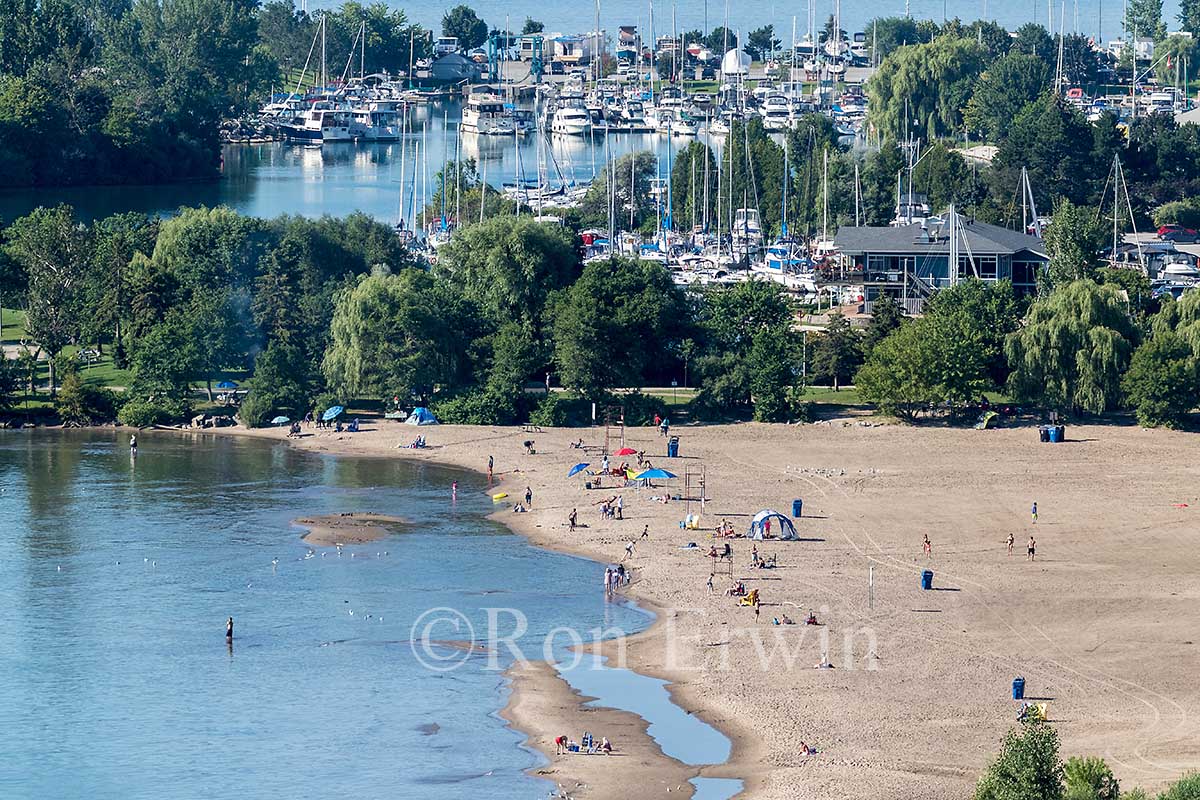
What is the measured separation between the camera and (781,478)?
84.1 meters

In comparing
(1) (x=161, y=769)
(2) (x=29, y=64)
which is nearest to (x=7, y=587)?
(1) (x=161, y=769)

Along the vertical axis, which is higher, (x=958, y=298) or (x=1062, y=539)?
(x=958, y=298)

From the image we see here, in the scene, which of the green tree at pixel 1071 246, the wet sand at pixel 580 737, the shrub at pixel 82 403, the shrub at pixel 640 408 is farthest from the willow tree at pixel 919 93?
the wet sand at pixel 580 737

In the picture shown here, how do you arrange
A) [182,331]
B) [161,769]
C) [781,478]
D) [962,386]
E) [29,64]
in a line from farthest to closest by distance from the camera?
[29,64], [182,331], [962,386], [781,478], [161,769]

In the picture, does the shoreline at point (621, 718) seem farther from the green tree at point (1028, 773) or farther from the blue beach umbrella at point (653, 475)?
the green tree at point (1028, 773)

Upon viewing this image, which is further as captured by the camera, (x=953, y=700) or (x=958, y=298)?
(x=958, y=298)

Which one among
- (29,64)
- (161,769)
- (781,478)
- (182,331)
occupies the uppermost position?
(29,64)

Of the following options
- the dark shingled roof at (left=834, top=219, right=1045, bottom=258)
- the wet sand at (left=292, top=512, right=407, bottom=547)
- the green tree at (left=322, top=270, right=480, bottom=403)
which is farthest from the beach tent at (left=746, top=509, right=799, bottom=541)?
the dark shingled roof at (left=834, top=219, right=1045, bottom=258)

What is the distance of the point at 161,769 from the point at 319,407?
42.6 meters

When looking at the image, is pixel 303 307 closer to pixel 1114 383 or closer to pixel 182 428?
pixel 182 428

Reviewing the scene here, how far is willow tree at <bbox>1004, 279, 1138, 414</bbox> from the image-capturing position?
92.9 meters

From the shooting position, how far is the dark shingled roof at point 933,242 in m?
116

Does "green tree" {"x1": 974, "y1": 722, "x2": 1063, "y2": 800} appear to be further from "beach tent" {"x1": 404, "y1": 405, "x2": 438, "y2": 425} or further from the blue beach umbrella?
"beach tent" {"x1": 404, "y1": 405, "x2": 438, "y2": 425}

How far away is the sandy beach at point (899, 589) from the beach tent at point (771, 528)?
2.63ft
